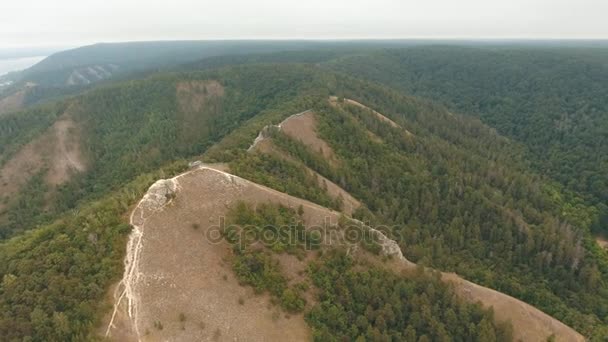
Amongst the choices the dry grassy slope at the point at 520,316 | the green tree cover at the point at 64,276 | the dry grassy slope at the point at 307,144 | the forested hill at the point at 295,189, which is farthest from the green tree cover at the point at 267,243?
the dry grassy slope at the point at 520,316

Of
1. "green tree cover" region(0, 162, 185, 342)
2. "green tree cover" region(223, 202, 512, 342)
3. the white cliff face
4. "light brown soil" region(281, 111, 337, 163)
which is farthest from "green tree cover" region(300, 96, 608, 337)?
"green tree cover" region(0, 162, 185, 342)

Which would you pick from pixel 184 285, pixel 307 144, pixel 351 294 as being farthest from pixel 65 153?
pixel 351 294

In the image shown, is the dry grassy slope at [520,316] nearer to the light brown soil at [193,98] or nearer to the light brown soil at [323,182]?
the light brown soil at [323,182]

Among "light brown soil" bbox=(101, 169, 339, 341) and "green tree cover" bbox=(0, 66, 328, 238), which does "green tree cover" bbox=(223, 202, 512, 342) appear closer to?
"light brown soil" bbox=(101, 169, 339, 341)

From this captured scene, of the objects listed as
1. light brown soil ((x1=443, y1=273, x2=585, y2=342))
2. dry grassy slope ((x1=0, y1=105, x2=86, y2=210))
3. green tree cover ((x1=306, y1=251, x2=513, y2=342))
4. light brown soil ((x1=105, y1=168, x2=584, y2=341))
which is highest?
light brown soil ((x1=105, y1=168, x2=584, y2=341))

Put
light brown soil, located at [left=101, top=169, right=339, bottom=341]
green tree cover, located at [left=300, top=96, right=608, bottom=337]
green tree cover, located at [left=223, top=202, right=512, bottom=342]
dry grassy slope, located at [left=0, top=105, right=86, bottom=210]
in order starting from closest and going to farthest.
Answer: light brown soil, located at [left=101, top=169, right=339, bottom=341]
green tree cover, located at [left=223, top=202, right=512, bottom=342]
green tree cover, located at [left=300, top=96, right=608, bottom=337]
dry grassy slope, located at [left=0, top=105, right=86, bottom=210]

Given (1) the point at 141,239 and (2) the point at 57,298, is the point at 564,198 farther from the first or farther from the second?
(2) the point at 57,298

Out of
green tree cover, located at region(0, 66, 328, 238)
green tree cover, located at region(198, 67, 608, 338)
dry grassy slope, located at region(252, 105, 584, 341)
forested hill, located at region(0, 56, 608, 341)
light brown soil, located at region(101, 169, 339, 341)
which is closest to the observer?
light brown soil, located at region(101, 169, 339, 341)

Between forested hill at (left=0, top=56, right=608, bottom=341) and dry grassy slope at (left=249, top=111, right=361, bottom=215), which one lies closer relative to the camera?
forested hill at (left=0, top=56, right=608, bottom=341)
